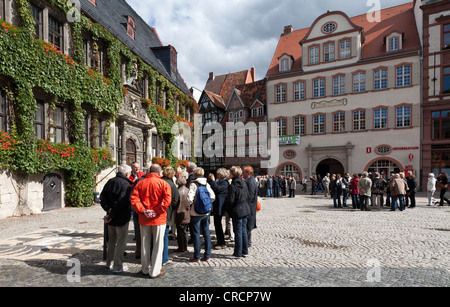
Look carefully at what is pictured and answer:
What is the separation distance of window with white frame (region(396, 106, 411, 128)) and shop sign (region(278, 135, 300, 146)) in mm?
8649

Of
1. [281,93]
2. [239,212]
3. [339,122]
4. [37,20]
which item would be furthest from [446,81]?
[37,20]

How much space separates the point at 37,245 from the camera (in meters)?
6.56

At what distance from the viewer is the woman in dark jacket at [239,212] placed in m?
5.65

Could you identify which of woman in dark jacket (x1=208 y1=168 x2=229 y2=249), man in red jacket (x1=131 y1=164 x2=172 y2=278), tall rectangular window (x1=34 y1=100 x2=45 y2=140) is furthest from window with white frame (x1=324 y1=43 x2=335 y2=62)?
man in red jacket (x1=131 y1=164 x2=172 y2=278)

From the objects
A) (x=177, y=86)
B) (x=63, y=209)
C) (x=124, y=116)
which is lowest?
(x=63, y=209)

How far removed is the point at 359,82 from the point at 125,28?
2031 cm

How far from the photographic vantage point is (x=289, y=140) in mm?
29906

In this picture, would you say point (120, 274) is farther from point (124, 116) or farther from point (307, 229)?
point (124, 116)

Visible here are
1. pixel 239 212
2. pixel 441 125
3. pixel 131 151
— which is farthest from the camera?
pixel 441 125

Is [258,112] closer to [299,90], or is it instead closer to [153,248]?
[299,90]

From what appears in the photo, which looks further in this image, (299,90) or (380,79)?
(299,90)

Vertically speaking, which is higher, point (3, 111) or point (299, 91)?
point (299, 91)
